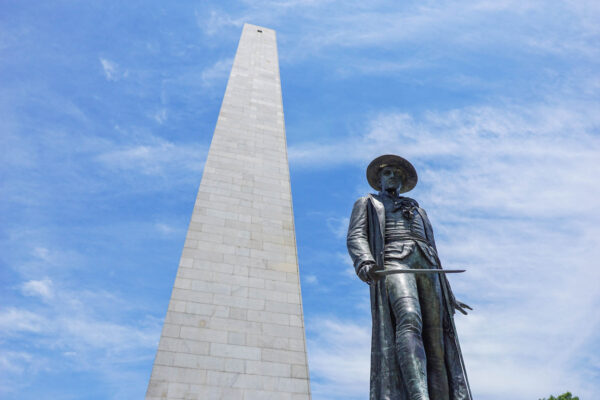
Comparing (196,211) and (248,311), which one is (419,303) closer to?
(248,311)

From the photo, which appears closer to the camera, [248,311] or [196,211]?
[248,311]

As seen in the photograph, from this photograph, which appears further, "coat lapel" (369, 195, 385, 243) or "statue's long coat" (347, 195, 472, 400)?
"coat lapel" (369, 195, 385, 243)

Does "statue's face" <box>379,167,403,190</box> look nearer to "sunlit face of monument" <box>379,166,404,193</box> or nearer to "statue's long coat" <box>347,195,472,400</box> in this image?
"sunlit face of monument" <box>379,166,404,193</box>

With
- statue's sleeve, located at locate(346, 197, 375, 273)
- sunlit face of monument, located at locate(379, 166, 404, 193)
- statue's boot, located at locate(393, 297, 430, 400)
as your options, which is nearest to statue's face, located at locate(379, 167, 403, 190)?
sunlit face of monument, located at locate(379, 166, 404, 193)

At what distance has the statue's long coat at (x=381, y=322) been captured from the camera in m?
4.30

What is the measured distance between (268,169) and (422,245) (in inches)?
397

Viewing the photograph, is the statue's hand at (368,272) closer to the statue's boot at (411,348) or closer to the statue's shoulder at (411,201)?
the statue's boot at (411,348)

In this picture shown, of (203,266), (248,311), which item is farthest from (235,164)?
(248,311)

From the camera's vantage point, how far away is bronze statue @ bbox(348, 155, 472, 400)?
4242 millimetres

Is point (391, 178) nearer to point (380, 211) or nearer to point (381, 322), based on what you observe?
point (380, 211)

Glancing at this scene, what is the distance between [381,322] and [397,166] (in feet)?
7.41

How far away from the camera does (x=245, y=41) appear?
20.5 m

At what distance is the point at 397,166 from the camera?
604 cm

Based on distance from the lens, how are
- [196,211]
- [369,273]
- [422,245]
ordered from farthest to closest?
[196,211]
[422,245]
[369,273]
